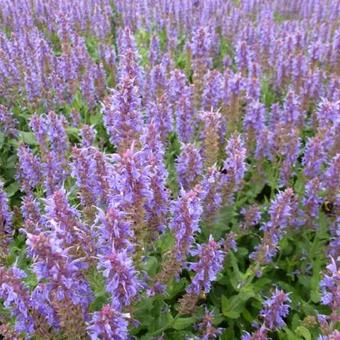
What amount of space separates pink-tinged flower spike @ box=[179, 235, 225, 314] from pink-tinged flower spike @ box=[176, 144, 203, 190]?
35.7 inches

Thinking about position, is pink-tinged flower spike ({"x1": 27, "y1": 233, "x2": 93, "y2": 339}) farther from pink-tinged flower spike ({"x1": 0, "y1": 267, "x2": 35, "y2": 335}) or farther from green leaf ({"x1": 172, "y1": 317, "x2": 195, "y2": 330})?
green leaf ({"x1": 172, "y1": 317, "x2": 195, "y2": 330})

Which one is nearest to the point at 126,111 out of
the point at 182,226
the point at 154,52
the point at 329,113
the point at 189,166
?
the point at 189,166

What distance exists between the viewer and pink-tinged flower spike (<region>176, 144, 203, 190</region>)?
4371 mm

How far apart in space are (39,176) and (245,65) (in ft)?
13.7

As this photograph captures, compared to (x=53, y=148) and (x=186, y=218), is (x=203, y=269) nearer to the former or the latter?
(x=186, y=218)

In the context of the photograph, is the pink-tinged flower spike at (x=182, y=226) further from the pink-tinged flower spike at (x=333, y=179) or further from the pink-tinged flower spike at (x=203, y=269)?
the pink-tinged flower spike at (x=333, y=179)

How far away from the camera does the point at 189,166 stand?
14.5 feet

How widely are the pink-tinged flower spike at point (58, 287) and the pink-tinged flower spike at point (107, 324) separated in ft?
0.78

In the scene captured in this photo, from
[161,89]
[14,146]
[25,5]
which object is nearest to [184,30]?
[25,5]

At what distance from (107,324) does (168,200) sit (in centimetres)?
148

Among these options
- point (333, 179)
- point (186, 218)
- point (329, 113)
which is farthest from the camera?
point (329, 113)

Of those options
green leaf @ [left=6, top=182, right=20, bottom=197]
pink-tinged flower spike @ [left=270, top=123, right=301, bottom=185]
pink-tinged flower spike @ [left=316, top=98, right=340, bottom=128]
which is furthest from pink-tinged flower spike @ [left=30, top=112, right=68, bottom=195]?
pink-tinged flower spike @ [left=316, top=98, right=340, bottom=128]

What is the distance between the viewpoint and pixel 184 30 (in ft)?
36.0

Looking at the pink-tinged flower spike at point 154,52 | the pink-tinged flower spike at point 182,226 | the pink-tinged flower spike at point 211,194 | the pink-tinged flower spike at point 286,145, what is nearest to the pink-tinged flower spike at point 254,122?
the pink-tinged flower spike at point 286,145
